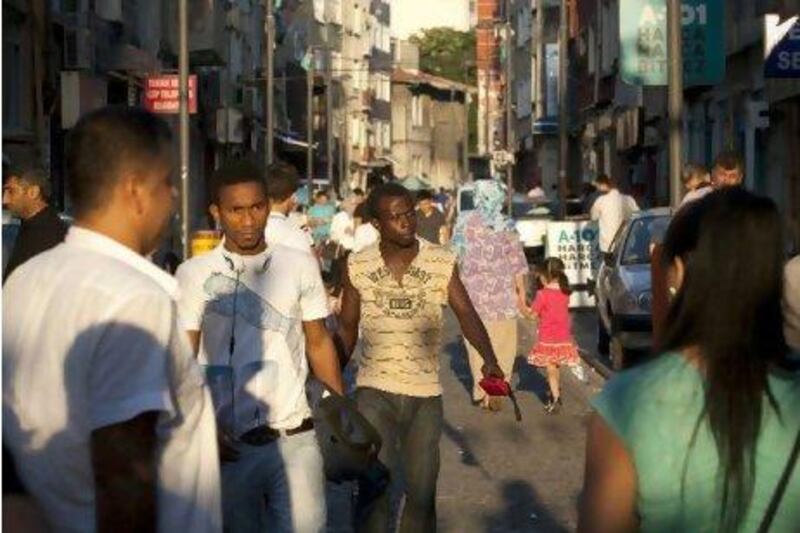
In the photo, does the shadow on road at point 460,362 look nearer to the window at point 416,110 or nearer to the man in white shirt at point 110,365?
the man in white shirt at point 110,365

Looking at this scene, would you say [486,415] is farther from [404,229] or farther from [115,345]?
[115,345]

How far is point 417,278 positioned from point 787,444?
19.6 feet

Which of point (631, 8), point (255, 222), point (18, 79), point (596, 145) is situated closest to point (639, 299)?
point (631, 8)

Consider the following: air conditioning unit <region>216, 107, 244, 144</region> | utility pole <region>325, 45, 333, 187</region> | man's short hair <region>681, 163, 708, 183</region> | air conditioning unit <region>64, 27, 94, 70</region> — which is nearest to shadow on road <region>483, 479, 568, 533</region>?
man's short hair <region>681, 163, 708, 183</region>

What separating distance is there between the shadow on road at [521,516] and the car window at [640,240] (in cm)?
958

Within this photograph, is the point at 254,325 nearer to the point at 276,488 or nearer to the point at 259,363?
the point at 259,363

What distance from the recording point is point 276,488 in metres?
7.89

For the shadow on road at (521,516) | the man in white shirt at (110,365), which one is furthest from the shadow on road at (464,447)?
the man in white shirt at (110,365)

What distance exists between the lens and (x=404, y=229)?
34.4 ft

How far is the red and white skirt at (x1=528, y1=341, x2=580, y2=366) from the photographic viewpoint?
18.8 meters

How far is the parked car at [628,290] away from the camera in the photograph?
71.5 ft

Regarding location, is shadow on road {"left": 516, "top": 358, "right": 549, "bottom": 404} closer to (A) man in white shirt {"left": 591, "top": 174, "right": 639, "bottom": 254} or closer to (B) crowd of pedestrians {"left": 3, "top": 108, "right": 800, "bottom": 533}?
(A) man in white shirt {"left": 591, "top": 174, "right": 639, "bottom": 254}

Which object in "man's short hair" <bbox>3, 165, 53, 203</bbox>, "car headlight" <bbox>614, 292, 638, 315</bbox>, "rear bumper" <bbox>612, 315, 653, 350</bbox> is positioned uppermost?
"man's short hair" <bbox>3, 165, 53, 203</bbox>

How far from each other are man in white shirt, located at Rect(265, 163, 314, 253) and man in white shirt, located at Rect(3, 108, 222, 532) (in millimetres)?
7041
